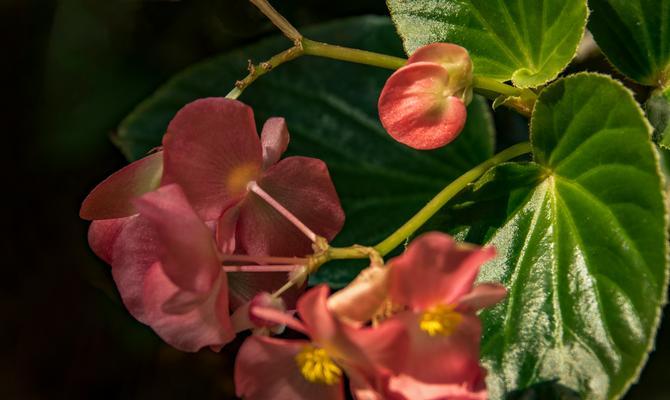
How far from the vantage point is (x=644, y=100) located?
0.84 metres

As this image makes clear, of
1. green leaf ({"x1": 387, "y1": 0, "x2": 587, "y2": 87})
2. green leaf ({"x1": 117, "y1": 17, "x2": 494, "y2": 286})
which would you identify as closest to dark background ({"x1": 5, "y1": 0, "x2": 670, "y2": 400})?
green leaf ({"x1": 117, "y1": 17, "x2": 494, "y2": 286})

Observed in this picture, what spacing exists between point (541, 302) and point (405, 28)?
25 cm

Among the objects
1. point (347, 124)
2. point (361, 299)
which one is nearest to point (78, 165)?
point (347, 124)

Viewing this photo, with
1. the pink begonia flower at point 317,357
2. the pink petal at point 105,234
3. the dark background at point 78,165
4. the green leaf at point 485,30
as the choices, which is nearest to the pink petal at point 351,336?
the pink begonia flower at point 317,357

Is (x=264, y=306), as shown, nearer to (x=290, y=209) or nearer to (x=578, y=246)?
(x=290, y=209)

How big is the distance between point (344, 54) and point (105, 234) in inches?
8.8

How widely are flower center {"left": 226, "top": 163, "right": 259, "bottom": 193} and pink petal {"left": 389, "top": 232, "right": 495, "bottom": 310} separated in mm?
161

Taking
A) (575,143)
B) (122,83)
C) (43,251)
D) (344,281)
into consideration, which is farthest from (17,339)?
(575,143)

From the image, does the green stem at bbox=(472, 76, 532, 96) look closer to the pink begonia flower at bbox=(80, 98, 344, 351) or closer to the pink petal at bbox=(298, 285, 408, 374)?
the pink begonia flower at bbox=(80, 98, 344, 351)

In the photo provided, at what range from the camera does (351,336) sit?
1.66 ft

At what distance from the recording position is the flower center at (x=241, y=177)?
64cm

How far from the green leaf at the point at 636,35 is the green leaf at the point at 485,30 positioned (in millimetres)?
70

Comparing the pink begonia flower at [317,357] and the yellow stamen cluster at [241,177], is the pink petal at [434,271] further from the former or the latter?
the yellow stamen cluster at [241,177]

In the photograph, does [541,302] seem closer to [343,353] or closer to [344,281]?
[343,353]
